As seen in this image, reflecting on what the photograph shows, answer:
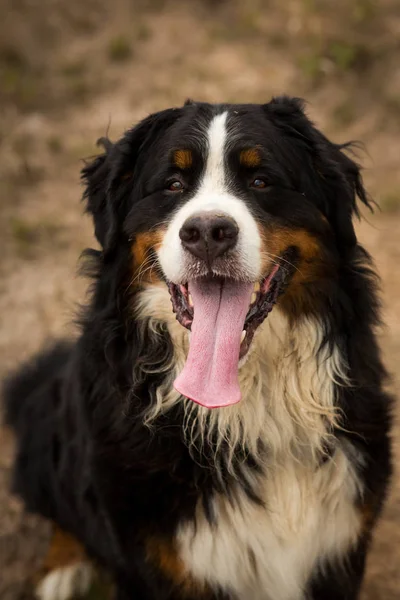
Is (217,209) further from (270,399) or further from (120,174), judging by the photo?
(270,399)

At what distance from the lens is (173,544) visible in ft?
7.64

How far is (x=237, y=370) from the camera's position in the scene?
7.27ft

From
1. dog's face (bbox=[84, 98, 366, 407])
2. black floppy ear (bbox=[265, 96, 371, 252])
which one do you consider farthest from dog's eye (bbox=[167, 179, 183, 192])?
black floppy ear (bbox=[265, 96, 371, 252])

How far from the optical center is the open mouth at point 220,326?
219 cm

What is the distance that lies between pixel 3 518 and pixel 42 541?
0.86 ft

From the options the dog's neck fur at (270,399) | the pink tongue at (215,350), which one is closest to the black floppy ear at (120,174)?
the dog's neck fur at (270,399)

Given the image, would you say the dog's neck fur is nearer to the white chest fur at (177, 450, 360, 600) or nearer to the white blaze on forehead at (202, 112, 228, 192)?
the white chest fur at (177, 450, 360, 600)

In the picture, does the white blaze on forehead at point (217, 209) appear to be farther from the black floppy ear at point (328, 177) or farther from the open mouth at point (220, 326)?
the black floppy ear at point (328, 177)

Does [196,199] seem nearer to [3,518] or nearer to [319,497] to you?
[319,497]

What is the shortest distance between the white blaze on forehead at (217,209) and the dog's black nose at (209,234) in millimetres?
23

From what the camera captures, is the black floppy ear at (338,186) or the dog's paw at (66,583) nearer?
the black floppy ear at (338,186)

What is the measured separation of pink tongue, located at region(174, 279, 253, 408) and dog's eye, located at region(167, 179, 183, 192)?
304mm

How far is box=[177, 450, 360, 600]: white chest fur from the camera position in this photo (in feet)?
7.69

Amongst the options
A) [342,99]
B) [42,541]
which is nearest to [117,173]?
[42,541]
